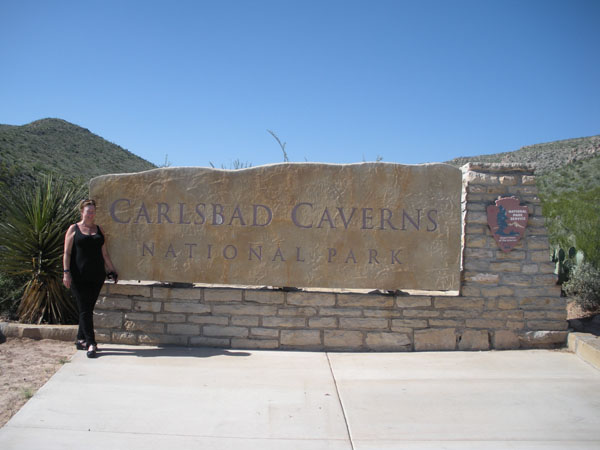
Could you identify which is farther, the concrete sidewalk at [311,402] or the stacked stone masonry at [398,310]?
the stacked stone masonry at [398,310]

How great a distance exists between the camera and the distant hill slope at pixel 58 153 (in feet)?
70.9

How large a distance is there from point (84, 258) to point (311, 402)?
314 centimetres

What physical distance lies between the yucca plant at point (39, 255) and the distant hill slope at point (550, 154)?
34.8m

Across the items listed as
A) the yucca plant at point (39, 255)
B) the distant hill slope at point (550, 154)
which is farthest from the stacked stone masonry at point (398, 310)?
the distant hill slope at point (550, 154)

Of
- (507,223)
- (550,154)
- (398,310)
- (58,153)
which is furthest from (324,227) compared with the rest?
(550,154)

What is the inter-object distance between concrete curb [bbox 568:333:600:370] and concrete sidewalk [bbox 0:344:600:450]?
115 mm

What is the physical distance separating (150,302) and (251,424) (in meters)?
2.58

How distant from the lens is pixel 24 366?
4.93 metres

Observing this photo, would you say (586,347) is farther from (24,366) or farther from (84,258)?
(24,366)

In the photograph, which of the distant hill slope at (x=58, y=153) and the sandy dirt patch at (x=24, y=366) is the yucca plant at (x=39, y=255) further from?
the distant hill slope at (x=58, y=153)

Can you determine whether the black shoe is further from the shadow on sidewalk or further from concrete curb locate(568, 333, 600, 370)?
concrete curb locate(568, 333, 600, 370)

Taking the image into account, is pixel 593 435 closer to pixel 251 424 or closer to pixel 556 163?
pixel 251 424

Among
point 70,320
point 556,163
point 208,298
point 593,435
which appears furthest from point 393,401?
point 556,163

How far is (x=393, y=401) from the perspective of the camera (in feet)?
13.7
